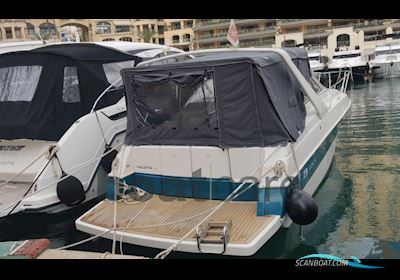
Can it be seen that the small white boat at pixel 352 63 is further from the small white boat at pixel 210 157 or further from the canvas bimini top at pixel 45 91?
the small white boat at pixel 210 157

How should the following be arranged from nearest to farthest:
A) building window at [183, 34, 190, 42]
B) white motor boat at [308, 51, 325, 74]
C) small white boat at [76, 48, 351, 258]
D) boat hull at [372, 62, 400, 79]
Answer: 1. small white boat at [76, 48, 351, 258]
2. boat hull at [372, 62, 400, 79]
3. white motor boat at [308, 51, 325, 74]
4. building window at [183, 34, 190, 42]

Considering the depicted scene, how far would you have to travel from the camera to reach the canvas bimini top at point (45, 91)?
6.81 meters

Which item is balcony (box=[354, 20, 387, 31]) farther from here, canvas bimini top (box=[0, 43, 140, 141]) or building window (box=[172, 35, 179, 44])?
canvas bimini top (box=[0, 43, 140, 141])

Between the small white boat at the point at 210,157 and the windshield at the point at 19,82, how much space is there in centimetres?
205

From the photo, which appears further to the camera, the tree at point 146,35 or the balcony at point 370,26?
the tree at point 146,35

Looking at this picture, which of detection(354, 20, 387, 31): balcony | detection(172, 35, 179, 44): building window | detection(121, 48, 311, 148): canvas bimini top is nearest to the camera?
detection(121, 48, 311, 148): canvas bimini top

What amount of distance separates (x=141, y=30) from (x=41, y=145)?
6469cm

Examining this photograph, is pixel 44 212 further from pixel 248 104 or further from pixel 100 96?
pixel 248 104

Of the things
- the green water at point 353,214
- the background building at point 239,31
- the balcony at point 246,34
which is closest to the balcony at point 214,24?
the background building at point 239,31

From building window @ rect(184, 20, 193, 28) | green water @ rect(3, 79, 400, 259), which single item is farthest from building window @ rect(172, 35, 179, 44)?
green water @ rect(3, 79, 400, 259)

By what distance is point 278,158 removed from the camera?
5.07 m

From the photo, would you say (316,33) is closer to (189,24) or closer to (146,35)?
(189,24)

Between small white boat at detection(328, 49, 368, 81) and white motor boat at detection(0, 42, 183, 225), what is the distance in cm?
2397

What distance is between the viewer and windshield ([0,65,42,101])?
7090 mm
